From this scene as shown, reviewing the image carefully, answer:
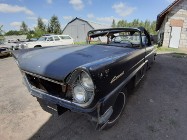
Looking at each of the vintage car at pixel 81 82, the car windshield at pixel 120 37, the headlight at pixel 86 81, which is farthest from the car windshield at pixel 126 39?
the headlight at pixel 86 81

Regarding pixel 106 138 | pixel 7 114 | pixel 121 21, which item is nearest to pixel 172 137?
pixel 106 138

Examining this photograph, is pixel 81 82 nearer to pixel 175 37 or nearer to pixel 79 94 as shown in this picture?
pixel 79 94

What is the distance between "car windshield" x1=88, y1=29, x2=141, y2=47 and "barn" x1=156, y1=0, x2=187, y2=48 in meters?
13.2

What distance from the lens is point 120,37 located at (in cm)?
427

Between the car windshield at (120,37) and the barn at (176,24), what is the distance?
13190 millimetres

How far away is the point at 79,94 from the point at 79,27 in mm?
30081

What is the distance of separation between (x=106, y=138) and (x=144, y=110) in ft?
3.86

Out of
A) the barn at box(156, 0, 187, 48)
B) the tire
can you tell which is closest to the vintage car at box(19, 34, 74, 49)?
the barn at box(156, 0, 187, 48)

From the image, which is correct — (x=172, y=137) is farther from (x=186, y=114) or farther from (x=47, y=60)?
(x=47, y=60)

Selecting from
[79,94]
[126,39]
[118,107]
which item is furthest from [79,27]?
[79,94]

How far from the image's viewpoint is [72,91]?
6.63ft

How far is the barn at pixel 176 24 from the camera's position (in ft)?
49.0

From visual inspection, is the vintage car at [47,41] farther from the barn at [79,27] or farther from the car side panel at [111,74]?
the barn at [79,27]

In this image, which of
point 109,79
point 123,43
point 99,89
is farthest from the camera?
point 123,43
